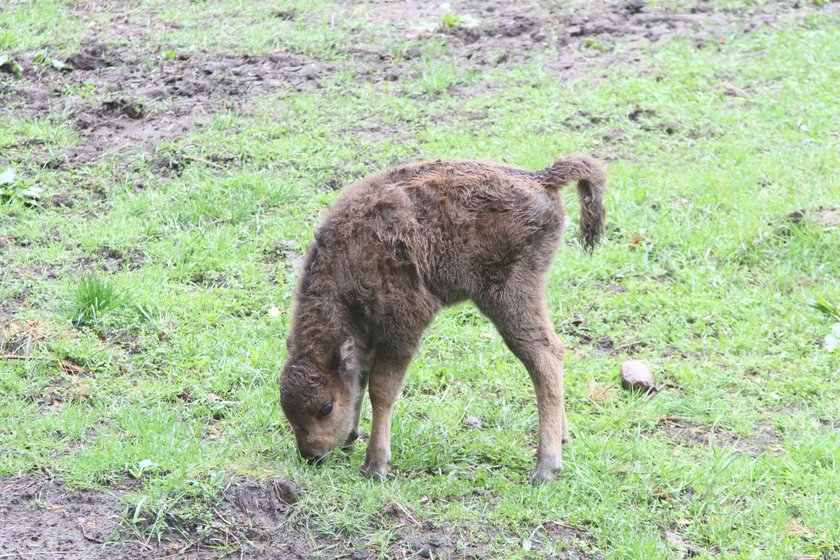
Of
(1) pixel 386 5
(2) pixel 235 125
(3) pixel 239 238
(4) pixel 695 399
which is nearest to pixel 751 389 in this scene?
(4) pixel 695 399

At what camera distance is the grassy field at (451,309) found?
5320mm

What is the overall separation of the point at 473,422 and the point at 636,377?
3.89 ft

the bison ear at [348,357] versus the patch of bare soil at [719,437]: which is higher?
the bison ear at [348,357]

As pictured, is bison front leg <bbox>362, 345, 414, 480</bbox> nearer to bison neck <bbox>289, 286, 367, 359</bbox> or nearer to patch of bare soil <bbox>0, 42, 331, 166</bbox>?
bison neck <bbox>289, 286, 367, 359</bbox>

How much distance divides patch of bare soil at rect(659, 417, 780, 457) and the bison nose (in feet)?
7.37

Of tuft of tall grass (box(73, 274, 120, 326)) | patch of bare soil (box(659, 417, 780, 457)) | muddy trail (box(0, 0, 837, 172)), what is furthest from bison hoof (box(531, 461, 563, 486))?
muddy trail (box(0, 0, 837, 172))

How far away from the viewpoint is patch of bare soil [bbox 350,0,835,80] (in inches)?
436

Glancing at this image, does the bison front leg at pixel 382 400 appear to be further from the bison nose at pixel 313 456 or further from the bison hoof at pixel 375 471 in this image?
the bison nose at pixel 313 456

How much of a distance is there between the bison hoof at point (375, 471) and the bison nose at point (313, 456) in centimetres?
25

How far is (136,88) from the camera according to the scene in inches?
394

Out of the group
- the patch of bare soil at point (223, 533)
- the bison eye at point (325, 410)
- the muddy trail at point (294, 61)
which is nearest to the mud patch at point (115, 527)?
the patch of bare soil at point (223, 533)

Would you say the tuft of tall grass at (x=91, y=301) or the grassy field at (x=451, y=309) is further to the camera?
the tuft of tall grass at (x=91, y=301)

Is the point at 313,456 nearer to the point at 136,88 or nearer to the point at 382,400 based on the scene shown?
the point at 382,400

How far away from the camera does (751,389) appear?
676 centimetres
